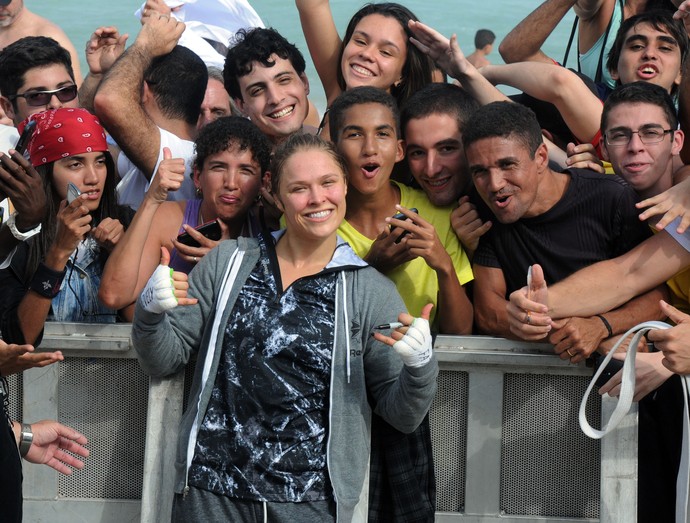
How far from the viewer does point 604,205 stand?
4.09 meters

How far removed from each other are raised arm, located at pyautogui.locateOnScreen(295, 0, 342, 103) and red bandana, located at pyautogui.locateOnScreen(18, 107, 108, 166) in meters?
1.46

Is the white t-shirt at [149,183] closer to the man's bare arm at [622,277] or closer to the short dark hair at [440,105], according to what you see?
the short dark hair at [440,105]

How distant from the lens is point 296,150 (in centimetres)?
398

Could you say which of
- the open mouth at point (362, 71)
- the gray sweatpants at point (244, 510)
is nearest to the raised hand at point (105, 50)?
the open mouth at point (362, 71)

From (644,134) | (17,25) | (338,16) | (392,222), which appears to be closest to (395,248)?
(392,222)

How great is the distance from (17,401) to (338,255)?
3.96 feet

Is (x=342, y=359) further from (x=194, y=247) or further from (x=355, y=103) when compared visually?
(x=355, y=103)

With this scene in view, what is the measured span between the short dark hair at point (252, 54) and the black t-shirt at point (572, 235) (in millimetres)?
1637

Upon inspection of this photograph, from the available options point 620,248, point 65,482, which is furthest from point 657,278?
point 65,482

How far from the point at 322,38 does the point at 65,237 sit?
7.10ft

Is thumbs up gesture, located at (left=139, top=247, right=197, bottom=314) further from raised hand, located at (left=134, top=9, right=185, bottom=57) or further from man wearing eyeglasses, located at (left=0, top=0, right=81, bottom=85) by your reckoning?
man wearing eyeglasses, located at (left=0, top=0, right=81, bottom=85)

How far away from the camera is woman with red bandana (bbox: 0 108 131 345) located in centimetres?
383

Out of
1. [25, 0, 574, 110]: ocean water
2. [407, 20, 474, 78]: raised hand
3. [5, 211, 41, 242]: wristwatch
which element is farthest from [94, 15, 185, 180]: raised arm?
[25, 0, 574, 110]: ocean water

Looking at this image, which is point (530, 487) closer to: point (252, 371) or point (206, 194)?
point (252, 371)
